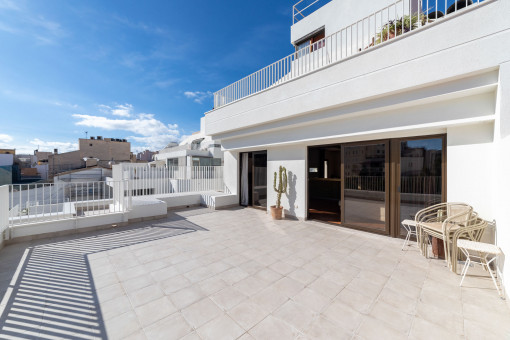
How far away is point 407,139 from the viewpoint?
14.5 ft

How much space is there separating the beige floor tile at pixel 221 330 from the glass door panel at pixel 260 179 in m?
5.90

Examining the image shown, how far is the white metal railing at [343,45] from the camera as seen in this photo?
13.7 feet

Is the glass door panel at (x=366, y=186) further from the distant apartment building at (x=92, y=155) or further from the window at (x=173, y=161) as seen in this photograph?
the distant apartment building at (x=92, y=155)

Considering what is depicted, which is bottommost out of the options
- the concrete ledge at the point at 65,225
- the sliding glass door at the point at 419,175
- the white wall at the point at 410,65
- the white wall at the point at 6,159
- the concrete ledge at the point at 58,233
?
the concrete ledge at the point at 58,233

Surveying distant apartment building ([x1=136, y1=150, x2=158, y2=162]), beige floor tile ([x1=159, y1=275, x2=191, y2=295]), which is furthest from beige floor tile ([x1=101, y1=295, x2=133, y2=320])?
distant apartment building ([x1=136, y1=150, x2=158, y2=162])

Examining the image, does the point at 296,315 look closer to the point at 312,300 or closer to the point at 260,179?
the point at 312,300

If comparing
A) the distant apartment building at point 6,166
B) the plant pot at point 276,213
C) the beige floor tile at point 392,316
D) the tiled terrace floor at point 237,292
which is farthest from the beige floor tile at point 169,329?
the distant apartment building at point 6,166

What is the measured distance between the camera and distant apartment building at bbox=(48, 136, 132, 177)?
27719 millimetres

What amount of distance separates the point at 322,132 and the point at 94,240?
6.29 metres

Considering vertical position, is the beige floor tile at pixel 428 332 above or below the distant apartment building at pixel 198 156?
below

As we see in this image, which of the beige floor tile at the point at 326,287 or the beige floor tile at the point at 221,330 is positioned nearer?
the beige floor tile at the point at 221,330

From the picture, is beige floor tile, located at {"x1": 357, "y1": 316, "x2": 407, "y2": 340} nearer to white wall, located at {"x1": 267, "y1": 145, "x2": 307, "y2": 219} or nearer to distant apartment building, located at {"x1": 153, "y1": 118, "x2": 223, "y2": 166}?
white wall, located at {"x1": 267, "y1": 145, "x2": 307, "y2": 219}

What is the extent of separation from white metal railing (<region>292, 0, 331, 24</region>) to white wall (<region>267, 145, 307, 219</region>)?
703cm

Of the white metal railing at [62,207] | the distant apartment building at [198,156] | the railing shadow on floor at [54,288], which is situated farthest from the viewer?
the distant apartment building at [198,156]
